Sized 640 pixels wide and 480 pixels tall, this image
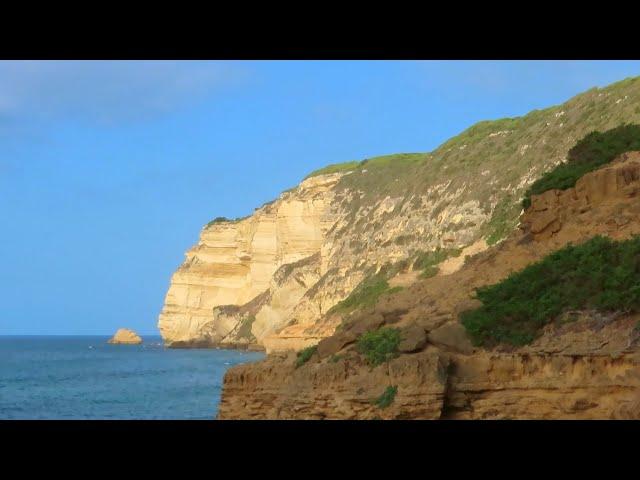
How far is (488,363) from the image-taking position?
14.2m

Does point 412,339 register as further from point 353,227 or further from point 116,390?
point 353,227

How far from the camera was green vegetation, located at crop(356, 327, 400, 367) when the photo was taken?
14.8 m

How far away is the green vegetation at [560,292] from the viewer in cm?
1439

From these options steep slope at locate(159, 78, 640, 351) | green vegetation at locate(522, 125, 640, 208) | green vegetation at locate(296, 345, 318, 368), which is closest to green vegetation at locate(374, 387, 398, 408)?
green vegetation at locate(296, 345, 318, 368)

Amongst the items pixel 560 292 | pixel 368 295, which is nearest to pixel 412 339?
pixel 560 292

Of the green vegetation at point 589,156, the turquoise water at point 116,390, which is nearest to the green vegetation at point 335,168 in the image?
the turquoise water at point 116,390

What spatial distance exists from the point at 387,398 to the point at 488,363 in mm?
1641

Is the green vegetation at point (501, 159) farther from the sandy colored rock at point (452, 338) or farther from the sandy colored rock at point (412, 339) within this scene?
the sandy colored rock at point (412, 339)

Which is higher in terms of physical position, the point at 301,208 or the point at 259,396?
the point at 301,208

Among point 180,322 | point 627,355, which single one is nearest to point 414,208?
point 180,322

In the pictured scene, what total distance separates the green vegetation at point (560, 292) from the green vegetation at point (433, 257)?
21275 mm
